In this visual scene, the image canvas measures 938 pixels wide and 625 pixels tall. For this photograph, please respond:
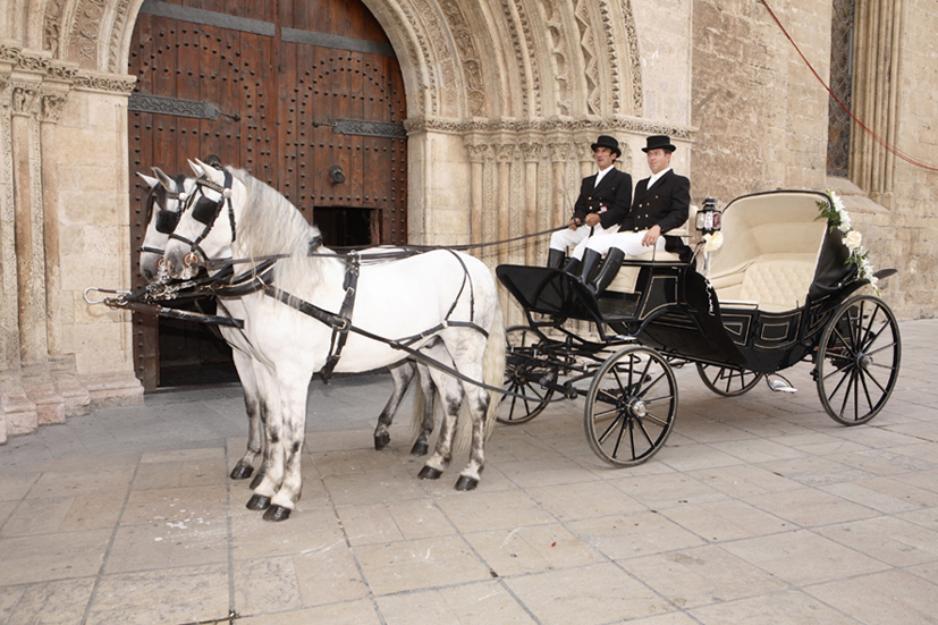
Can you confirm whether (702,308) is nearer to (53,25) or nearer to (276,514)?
(276,514)

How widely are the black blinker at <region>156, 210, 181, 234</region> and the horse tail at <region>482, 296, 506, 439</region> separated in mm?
2050

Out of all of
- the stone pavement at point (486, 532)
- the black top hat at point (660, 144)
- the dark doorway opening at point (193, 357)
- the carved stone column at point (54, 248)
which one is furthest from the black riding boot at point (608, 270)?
the dark doorway opening at point (193, 357)

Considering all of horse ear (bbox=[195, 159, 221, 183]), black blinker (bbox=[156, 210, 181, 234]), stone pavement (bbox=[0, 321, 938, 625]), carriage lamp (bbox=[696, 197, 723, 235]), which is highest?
horse ear (bbox=[195, 159, 221, 183])

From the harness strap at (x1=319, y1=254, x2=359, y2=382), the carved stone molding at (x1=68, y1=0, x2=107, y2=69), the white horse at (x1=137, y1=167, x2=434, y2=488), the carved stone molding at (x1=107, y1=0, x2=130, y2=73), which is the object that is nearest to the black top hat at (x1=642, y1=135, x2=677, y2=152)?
the white horse at (x1=137, y1=167, x2=434, y2=488)

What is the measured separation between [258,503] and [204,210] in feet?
5.30

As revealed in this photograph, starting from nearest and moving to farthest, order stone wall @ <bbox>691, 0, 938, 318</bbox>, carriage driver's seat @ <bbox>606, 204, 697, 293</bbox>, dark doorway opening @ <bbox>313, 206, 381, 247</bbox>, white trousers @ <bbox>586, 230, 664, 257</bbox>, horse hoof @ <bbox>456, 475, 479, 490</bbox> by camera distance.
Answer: horse hoof @ <bbox>456, 475, 479, 490</bbox>
white trousers @ <bbox>586, 230, 664, 257</bbox>
carriage driver's seat @ <bbox>606, 204, 697, 293</bbox>
dark doorway opening @ <bbox>313, 206, 381, 247</bbox>
stone wall @ <bbox>691, 0, 938, 318</bbox>

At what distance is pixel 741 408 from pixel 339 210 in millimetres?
5361

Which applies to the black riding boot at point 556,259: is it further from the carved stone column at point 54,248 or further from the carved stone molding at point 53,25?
the carved stone molding at point 53,25

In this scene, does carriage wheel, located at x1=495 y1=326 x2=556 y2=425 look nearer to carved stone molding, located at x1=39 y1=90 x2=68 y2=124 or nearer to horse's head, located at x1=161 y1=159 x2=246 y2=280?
horse's head, located at x1=161 y1=159 x2=246 y2=280

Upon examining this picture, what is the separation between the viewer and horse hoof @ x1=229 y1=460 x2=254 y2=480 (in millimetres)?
4586

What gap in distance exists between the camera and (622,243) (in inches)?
208

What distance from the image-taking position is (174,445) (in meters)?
5.39

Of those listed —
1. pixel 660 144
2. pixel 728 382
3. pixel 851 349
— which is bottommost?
pixel 728 382

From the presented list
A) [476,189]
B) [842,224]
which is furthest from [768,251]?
[476,189]
